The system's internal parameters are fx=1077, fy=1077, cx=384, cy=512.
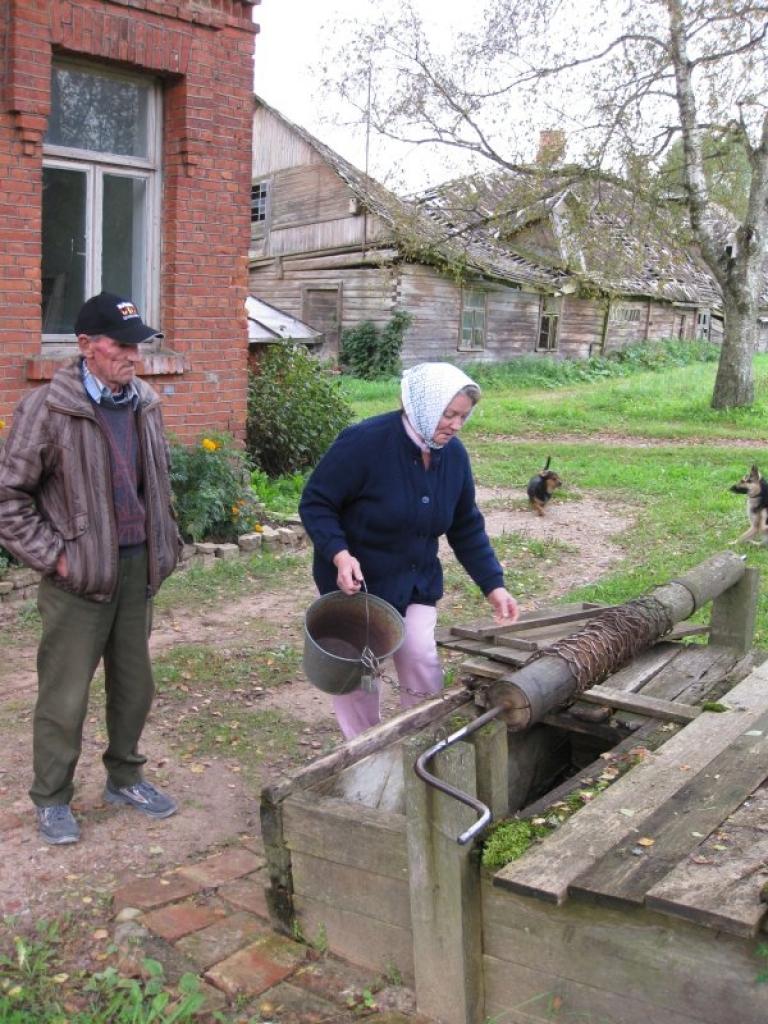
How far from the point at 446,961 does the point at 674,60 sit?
16.6 m

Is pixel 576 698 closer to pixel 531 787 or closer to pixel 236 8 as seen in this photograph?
pixel 531 787

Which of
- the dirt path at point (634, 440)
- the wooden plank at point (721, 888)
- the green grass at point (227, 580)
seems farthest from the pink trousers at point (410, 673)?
the dirt path at point (634, 440)

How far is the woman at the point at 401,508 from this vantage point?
12.2 ft

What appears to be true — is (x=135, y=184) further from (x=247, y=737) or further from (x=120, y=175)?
(x=247, y=737)

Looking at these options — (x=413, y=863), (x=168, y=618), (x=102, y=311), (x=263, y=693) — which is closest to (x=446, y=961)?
(x=413, y=863)

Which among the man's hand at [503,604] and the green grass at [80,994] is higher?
the man's hand at [503,604]

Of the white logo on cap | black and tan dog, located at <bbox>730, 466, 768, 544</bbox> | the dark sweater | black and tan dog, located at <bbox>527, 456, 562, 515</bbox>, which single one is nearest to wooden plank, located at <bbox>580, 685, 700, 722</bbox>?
the dark sweater

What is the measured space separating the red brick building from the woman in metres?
4.46

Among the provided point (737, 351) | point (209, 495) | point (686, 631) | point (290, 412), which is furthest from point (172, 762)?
point (737, 351)

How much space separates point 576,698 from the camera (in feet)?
12.5

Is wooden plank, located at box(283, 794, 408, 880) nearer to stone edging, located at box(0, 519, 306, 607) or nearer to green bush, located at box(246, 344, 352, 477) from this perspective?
stone edging, located at box(0, 519, 306, 607)

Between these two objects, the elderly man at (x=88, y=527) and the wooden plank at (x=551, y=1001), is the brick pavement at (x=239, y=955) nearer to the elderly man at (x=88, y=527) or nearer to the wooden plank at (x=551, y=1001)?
the wooden plank at (x=551, y=1001)

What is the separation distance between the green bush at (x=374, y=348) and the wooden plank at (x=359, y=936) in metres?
21.7

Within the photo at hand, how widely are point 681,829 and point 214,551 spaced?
5.79 m
